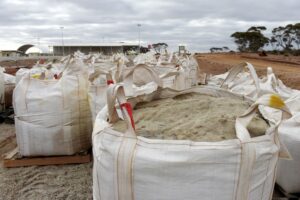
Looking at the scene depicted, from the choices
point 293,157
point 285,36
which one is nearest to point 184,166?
point 293,157

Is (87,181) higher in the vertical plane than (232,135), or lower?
lower

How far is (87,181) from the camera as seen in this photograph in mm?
3018

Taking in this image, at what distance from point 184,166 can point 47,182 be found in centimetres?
206

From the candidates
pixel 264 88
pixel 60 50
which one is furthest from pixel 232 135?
pixel 60 50

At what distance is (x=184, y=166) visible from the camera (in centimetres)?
124

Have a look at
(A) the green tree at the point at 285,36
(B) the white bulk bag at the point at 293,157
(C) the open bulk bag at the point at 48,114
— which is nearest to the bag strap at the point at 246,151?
(B) the white bulk bag at the point at 293,157

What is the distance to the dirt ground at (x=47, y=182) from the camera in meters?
2.76

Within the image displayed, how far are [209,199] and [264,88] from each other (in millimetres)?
1912

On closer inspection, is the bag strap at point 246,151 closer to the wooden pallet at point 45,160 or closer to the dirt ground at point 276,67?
the wooden pallet at point 45,160

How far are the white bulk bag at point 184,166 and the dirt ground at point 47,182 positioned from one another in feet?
4.89

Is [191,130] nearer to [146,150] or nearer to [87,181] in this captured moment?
[146,150]

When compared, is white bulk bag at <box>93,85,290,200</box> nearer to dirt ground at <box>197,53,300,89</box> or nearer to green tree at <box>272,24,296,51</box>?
dirt ground at <box>197,53,300,89</box>

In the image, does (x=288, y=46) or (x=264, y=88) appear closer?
(x=264, y=88)

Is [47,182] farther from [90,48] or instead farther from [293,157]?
[90,48]
